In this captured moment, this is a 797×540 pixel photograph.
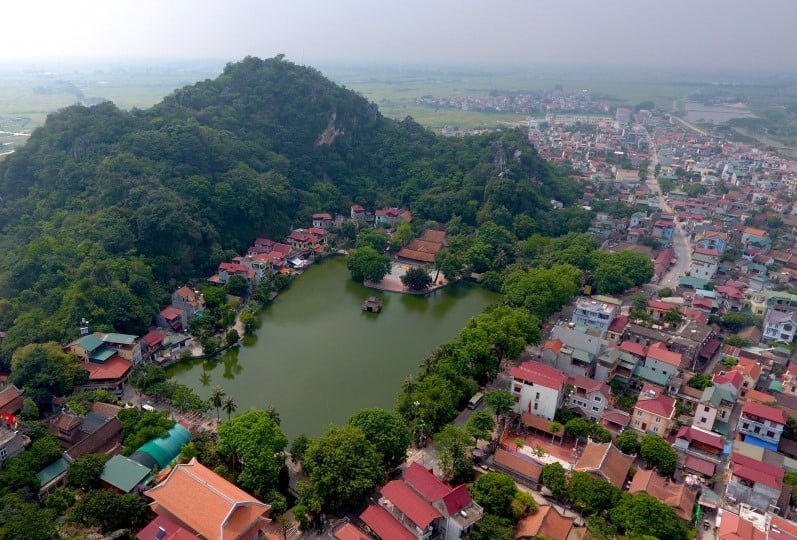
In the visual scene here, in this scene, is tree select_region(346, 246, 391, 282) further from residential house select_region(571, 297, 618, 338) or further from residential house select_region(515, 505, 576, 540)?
residential house select_region(515, 505, 576, 540)

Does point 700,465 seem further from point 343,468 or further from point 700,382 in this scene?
point 343,468

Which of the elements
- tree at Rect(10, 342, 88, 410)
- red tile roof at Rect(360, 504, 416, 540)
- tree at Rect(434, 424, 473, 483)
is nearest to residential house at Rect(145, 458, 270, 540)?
red tile roof at Rect(360, 504, 416, 540)

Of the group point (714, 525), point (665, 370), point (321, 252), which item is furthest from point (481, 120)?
point (714, 525)

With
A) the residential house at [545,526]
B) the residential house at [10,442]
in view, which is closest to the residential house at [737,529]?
the residential house at [545,526]

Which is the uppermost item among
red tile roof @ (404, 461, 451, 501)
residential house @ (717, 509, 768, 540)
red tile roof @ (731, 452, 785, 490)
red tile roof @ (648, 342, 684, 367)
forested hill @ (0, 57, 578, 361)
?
forested hill @ (0, 57, 578, 361)

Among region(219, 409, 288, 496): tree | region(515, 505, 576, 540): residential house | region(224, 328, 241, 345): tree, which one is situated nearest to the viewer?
region(515, 505, 576, 540): residential house

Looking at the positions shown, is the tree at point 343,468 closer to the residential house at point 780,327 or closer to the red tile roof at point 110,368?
the red tile roof at point 110,368

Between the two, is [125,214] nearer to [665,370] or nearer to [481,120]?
[665,370]
